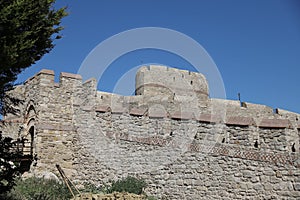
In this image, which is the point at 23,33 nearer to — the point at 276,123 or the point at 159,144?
the point at 159,144

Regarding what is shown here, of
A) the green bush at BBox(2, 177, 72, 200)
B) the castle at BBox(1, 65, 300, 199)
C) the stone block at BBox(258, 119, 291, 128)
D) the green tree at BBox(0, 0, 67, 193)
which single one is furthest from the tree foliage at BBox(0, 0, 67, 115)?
the stone block at BBox(258, 119, 291, 128)

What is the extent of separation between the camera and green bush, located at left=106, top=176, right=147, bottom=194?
30.7ft

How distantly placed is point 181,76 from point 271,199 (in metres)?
14.3

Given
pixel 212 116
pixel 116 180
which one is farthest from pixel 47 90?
pixel 212 116

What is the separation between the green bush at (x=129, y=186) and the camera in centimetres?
937

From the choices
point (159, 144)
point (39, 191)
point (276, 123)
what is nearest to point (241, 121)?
point (276, 123)

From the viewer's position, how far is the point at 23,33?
5758mm

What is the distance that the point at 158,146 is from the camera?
391 inches

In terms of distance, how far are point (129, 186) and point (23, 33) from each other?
538 cm

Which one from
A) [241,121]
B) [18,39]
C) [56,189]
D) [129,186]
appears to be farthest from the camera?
[56,189]

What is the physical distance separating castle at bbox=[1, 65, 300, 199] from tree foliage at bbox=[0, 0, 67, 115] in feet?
8.38

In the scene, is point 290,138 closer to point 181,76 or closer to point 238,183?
point 238,183

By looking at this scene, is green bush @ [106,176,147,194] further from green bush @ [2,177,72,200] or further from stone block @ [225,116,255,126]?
stone block @ [225,116,255,126]

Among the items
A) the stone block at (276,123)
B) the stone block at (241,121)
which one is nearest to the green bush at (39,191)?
the stone block at (241,121)
